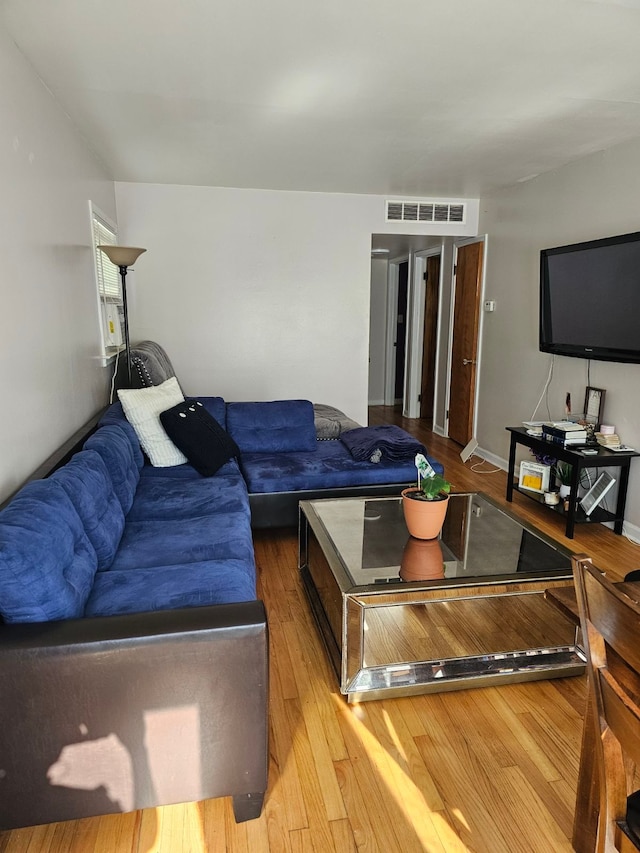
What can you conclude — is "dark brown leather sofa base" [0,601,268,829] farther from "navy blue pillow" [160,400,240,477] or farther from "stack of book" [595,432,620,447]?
"stack of book" [595,432,620,447]

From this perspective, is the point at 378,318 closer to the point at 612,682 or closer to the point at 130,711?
the point at 130,711

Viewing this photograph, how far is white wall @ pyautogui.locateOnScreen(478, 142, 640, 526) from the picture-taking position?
138 inches

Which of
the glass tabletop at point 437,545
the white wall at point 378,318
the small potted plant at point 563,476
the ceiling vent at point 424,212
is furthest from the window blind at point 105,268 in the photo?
the white wall at point 378,318

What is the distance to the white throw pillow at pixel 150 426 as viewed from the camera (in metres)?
3.15

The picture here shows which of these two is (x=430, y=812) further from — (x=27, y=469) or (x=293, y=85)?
(x=293, y=85)

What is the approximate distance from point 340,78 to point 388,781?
288 centimetres

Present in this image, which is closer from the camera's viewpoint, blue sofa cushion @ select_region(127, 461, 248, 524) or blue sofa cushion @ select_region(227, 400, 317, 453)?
blue sofa cushion @ select_region(127, 461, 248, 524)

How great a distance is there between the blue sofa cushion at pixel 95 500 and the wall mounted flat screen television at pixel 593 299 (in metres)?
2.99

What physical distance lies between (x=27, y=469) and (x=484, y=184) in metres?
4.22

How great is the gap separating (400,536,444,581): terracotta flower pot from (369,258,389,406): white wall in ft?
19.8

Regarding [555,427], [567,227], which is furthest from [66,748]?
[567,227]

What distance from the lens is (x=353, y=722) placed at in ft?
6.21

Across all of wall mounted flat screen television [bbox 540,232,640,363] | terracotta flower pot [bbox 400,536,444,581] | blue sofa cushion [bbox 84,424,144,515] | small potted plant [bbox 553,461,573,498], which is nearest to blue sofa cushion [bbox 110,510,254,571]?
blue sofa cushion [bbox 84,424,144,515]

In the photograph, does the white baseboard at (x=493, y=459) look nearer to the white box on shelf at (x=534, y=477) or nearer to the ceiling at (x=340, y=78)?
the white box on shelf at (x=534, y=477)
